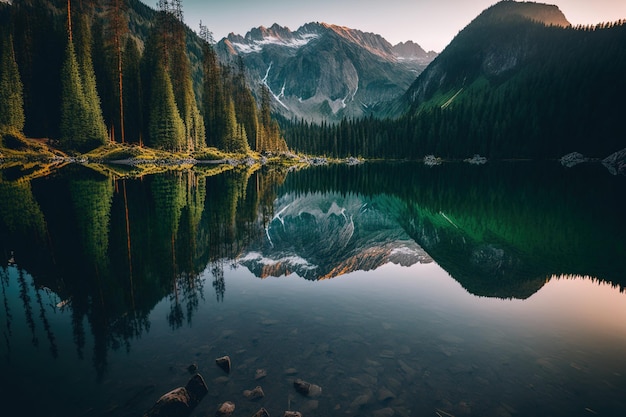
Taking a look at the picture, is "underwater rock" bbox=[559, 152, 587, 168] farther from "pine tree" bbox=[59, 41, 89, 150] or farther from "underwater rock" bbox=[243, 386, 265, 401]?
"pine tree" bbox=[59, 41, 89, 150]

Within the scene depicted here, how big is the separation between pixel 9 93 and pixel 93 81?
14468mm

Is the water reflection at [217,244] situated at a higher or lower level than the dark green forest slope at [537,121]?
lower

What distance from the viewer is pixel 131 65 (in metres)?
78.9

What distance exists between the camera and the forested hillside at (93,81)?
65.6m

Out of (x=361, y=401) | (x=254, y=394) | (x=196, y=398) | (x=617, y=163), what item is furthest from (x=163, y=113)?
(x=617, y=163)

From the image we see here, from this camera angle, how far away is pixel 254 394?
740cm

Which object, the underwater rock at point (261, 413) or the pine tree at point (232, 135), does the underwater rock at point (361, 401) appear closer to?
the underwater rock at point (261, 413)

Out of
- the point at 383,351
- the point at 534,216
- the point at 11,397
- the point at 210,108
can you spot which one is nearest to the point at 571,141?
the point at 534,216

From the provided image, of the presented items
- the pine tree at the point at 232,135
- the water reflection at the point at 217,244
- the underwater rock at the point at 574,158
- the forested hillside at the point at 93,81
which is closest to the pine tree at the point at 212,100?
the pine tree at the point at 232,135

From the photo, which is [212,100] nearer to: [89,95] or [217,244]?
[89,95]

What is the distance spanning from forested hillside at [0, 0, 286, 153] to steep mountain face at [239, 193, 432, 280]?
53.3 metres

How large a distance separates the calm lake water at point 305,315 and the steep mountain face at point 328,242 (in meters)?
0.24

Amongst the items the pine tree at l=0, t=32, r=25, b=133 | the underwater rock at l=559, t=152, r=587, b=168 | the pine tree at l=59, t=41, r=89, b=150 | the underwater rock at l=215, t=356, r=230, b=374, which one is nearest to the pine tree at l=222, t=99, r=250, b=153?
the pine tree at l=59, t=41, r=89, b=150

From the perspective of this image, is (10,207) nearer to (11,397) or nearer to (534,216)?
(11,397)
